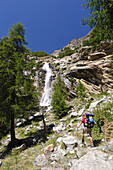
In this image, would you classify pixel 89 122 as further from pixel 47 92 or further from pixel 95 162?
pixel 47 92

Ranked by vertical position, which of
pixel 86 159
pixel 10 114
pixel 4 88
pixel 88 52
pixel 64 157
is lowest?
pixel 64 157

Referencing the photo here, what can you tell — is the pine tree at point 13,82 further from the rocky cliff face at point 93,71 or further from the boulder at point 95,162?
the rocky cliff face at point 93,71

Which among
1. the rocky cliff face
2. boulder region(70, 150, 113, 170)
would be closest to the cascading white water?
the rocky cliff face

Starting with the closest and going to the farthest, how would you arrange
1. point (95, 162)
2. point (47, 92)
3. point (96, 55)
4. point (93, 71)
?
point (95, 162) < point (93, 71) < point (96, 55) < point (47, 92)

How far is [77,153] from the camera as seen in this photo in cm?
405

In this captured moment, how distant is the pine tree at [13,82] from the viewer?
8.24 m

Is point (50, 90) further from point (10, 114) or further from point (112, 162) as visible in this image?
point (112, 162)

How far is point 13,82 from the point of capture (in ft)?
29.4

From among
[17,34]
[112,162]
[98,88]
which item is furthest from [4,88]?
[98,88]

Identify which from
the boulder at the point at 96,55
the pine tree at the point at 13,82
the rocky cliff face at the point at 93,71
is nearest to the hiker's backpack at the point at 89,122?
the pine tree at the point at 13,82

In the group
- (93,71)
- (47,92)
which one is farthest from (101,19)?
(47,92)

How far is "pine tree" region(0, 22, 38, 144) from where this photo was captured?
324 inches

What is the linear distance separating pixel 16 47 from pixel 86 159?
36.3 ft

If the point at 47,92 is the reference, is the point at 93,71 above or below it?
above
